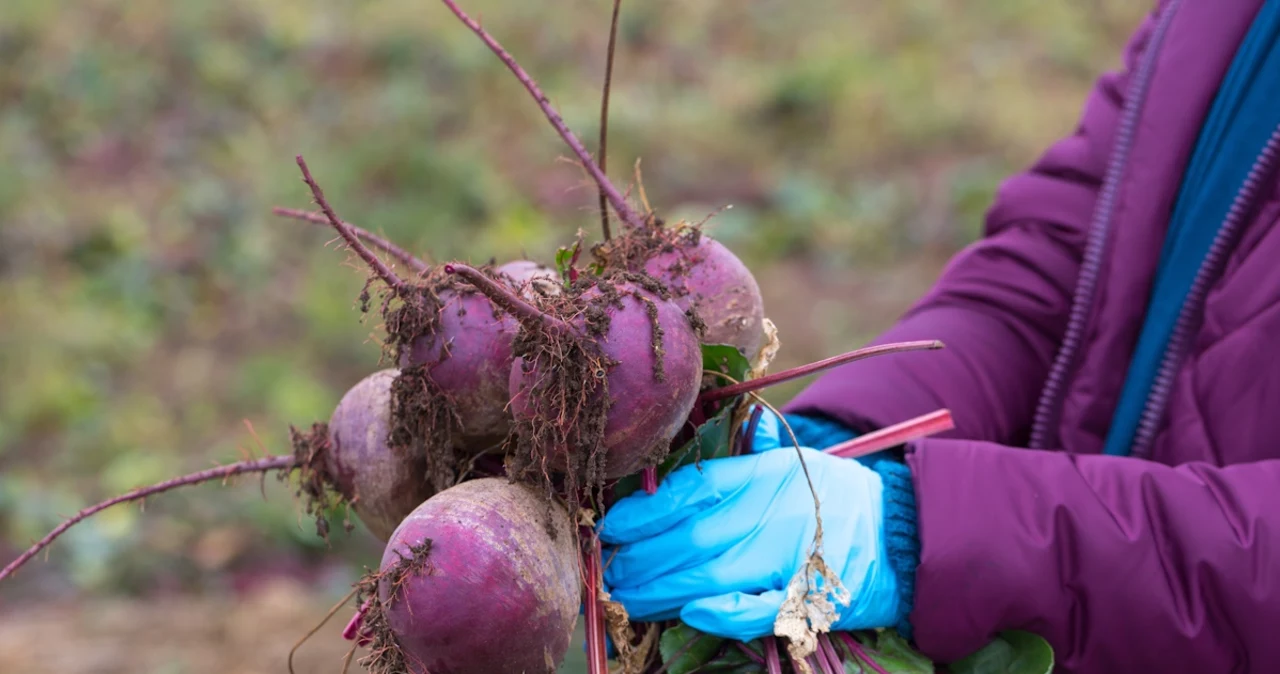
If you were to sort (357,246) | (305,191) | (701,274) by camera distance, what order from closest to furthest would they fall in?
(357,246), (701,274), (305,191)

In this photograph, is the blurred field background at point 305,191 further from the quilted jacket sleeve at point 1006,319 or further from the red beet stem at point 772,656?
the red beet stem at point 772,656

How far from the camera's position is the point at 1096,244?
1669 millimetres

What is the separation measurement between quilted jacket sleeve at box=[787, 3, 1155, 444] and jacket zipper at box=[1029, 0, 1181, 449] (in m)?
0.06

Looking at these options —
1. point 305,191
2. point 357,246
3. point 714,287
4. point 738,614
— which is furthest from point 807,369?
point 305,191

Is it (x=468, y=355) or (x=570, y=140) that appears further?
(x=570, y=140)

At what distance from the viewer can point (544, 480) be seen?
128 cm

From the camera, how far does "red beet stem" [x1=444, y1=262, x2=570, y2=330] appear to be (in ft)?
3.91

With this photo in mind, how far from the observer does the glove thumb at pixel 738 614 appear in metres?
1.30

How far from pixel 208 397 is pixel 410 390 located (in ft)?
12.6

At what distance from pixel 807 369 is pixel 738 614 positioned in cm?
32

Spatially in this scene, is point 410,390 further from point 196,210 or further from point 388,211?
point 196,210

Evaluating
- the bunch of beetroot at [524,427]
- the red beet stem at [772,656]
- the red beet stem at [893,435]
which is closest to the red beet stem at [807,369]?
the bunch of beetroot at [524,427]

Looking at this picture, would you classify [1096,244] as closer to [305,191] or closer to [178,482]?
[178,482]

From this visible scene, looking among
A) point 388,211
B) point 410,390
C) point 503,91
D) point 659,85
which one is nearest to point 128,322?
point 388,211
